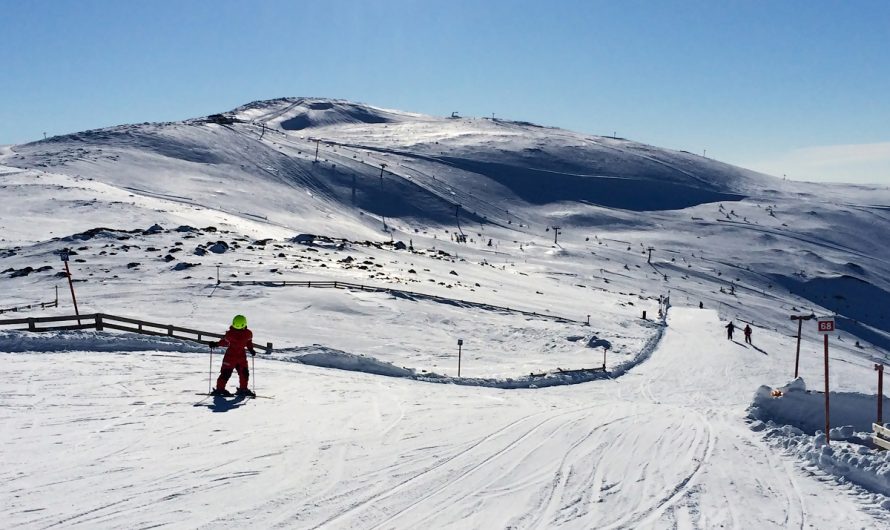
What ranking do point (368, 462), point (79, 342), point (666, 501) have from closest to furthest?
point (666, 501)
point (368, 462)
point (79, 342)

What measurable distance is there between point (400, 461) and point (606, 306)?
133 feet

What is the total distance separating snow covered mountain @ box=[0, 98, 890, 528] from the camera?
1144 cm

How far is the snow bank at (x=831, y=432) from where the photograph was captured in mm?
12406

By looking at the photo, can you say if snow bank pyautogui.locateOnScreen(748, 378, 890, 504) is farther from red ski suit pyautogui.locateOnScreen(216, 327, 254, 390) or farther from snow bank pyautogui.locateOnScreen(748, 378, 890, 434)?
red ski suit pyautogui.locateOnScreen(216, 327, 254, 390)

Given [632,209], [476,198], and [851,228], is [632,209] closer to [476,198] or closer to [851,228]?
[476,198]

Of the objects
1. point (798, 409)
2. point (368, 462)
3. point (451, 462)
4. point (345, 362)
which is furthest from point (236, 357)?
point (798, 409)

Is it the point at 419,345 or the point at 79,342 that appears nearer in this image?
the point at 79,342

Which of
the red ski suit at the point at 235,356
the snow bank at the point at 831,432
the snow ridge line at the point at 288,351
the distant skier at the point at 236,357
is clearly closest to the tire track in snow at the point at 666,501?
the snow bank at the point at 831,432

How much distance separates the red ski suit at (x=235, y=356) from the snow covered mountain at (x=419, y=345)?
3.43ft

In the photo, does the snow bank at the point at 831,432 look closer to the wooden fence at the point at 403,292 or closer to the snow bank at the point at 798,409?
the snow bank at the point at 798,409

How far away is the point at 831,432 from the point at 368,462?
32.6ft

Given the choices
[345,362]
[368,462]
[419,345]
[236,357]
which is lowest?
[419,345]

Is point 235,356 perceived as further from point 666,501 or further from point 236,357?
point 666,501

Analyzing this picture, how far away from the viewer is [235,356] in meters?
17.7
